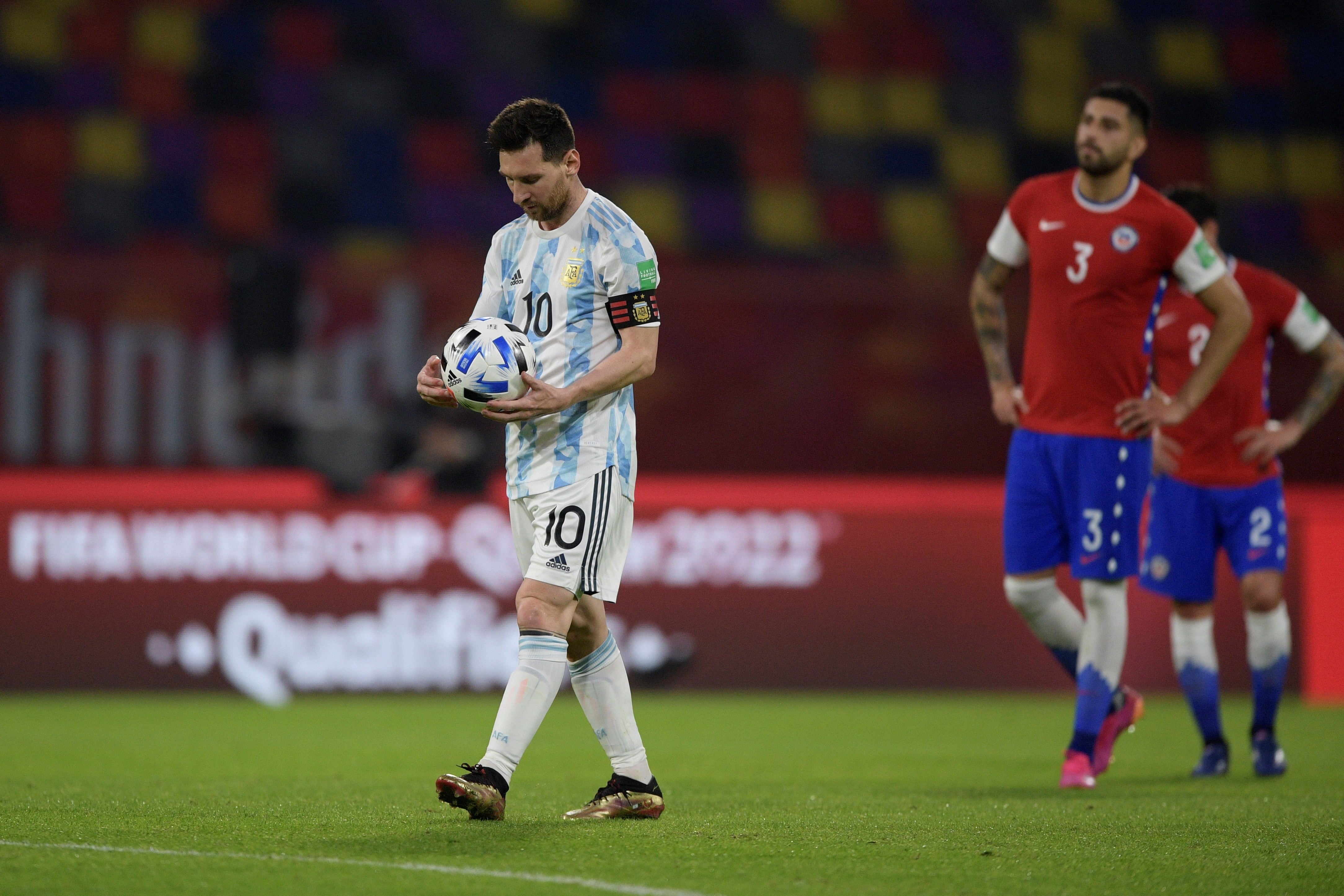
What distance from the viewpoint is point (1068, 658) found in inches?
233

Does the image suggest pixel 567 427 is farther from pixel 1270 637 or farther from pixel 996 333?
pixel 1270 637

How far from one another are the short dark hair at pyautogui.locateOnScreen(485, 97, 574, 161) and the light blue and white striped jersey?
0.17 m

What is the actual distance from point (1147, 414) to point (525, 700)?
2.20 m

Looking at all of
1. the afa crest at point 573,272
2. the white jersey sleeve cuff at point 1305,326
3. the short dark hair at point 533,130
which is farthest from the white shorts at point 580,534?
the white jersey sleeve cuff at point 1305,326

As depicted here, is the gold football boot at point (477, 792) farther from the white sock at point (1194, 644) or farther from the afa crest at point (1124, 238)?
the white sock at point (1194, 644)

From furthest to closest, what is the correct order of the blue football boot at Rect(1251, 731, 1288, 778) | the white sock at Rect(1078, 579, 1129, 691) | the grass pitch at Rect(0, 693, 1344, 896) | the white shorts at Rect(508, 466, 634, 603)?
the blue football boot at Rect(1251, 731, 1288, 778) → the white sock at Rect(1078, 579, 1129, 691) → the white shorts at Rect(508, 466, 634, 603) → the grass pitch at Rect(0, 693, 1344, 896)

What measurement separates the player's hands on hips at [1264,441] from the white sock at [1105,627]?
956mm

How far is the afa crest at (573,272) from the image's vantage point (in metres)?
4.55

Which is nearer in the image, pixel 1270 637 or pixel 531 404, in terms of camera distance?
pixel 531 404

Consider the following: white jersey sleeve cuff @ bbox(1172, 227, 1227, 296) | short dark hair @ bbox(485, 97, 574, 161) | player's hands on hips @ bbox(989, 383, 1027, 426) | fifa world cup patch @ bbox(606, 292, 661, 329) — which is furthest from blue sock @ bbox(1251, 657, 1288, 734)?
short dark hair @ bbox(485, 97, 574, 161)

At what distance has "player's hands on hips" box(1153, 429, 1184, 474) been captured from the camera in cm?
632

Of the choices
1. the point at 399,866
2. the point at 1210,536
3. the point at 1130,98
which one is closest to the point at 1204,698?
the point at 1210,536

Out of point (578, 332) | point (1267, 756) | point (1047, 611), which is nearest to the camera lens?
point (578, 332)

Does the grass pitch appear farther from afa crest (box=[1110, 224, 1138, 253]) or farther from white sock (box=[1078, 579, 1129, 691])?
afa crest (box=[1110, 224, 1138, 253])
